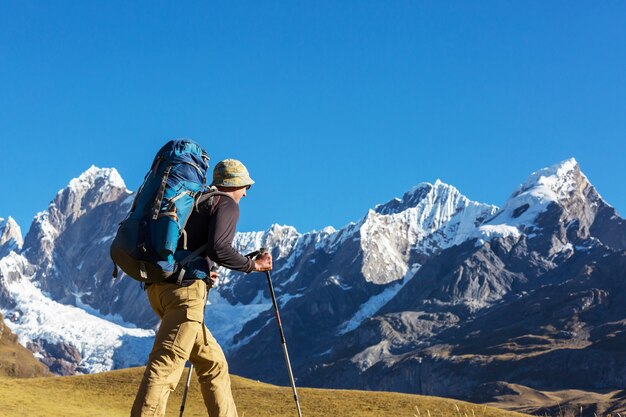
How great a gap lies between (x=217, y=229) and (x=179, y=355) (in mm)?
1366

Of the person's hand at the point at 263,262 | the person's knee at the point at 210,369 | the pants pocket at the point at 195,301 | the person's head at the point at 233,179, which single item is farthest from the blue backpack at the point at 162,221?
the person's knee at the point at 210,369

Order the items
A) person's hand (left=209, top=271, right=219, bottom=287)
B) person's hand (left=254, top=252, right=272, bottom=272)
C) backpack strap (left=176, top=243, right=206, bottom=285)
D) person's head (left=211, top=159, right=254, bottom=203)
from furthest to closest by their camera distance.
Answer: person's head (left=211, top=159, right=254, bottom=203)
person's hand (left=254, top=252, right=272, bottom=272)
person's hand (left=209, top=271, right=219, bottom=287)
backpack strap (left=176, top=243, right=206, bottom=285)

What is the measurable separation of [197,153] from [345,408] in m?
21.7

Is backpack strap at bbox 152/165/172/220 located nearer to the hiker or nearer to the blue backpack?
the blue backpack

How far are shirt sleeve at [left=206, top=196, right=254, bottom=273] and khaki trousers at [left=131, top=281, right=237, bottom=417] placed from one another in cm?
39

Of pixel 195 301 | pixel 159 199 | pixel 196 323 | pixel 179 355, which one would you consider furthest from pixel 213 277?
pixel 159 199

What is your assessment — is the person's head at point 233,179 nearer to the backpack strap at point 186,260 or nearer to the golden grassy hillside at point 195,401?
the backpack strap at point 186,260

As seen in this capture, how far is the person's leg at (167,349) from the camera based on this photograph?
9.12 m

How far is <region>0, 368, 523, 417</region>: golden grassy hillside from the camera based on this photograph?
2778 cm

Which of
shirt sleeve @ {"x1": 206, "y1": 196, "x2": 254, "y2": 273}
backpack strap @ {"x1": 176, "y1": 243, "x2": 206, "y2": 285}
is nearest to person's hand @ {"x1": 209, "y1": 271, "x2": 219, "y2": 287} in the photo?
shirt sleeve @ {"x1": 206, "y1": 196, "x2": 254, "y2": 273}

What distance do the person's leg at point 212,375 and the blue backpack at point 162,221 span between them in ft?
2.87

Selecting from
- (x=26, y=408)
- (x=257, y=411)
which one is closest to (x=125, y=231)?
(x=26, y=408)

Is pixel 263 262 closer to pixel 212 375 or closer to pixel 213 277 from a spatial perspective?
pixel 213 277

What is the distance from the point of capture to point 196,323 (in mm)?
9508
